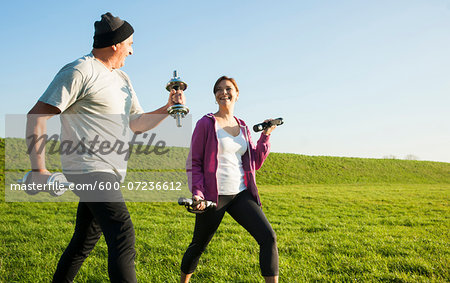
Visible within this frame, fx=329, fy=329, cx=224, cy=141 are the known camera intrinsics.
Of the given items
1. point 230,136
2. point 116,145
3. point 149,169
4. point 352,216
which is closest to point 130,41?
point 116,145

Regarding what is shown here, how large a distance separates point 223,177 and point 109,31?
6.45ft

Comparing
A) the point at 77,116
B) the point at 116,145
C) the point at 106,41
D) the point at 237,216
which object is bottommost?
the point at 237,216

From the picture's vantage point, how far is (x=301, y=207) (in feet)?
46.8

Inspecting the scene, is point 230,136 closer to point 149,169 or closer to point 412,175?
point 149,169

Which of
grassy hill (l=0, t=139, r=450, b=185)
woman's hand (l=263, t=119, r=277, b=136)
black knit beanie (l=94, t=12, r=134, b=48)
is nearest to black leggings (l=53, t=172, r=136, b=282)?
black knit beanie (l=94, t=12, r=134, b=48)

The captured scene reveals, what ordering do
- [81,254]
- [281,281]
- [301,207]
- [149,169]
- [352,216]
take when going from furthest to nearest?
[149,169] < [301,207] < [352,216] < [281,281] < [81,254]

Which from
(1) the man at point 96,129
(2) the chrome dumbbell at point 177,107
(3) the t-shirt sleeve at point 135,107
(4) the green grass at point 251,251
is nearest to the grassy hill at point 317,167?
(4) the green grass at point 251,251

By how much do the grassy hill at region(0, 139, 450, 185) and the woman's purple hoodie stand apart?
23.8 metres

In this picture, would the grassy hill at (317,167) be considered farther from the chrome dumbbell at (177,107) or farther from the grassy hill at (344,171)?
the chrome dumbbell at (177,107)

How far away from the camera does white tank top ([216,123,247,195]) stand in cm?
386

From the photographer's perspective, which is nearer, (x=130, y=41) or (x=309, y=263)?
(x=130, y=41)

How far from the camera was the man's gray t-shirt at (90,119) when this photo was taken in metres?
2.70

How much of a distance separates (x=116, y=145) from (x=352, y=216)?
36.3ft

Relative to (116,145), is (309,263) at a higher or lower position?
lower
